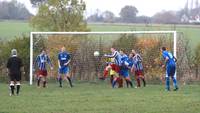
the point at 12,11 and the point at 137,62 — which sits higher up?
the point at 12,11

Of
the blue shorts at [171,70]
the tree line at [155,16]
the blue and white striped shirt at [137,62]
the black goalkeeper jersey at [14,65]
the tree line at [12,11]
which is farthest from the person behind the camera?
the tree line at [12,11]

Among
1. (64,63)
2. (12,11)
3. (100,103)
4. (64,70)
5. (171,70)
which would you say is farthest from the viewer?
(12,11)

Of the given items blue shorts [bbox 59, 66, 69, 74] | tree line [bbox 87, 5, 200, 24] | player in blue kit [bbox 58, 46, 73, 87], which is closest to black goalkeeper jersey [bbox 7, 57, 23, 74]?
player in blue kit [bbox 58, 46, 73, 87]

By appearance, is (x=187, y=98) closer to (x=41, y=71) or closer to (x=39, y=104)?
(x=39, y=104)

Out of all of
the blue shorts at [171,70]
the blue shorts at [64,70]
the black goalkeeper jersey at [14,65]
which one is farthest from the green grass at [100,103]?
the blue shorts at [64,70]

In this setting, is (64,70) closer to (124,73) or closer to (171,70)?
(124,73)

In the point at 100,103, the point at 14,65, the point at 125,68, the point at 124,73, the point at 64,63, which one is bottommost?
the point at 100,103

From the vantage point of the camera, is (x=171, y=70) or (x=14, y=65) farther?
(x=171, y=70)

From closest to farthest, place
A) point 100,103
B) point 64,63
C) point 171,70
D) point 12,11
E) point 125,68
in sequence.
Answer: point 100,103 < point 171,70 < point 125,68 < point 64,63 < point 12,11

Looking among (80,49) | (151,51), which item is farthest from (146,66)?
(80,49)

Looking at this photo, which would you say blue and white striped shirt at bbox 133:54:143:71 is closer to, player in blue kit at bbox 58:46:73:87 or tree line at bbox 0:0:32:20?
player in blue kit at bbox 58:46:73:87

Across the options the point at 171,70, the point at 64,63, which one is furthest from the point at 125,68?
the point at 171,70

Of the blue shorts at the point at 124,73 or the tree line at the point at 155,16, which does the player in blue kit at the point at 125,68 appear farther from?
the tree line at the point at 155,16

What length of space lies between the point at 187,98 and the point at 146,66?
1032 cm
